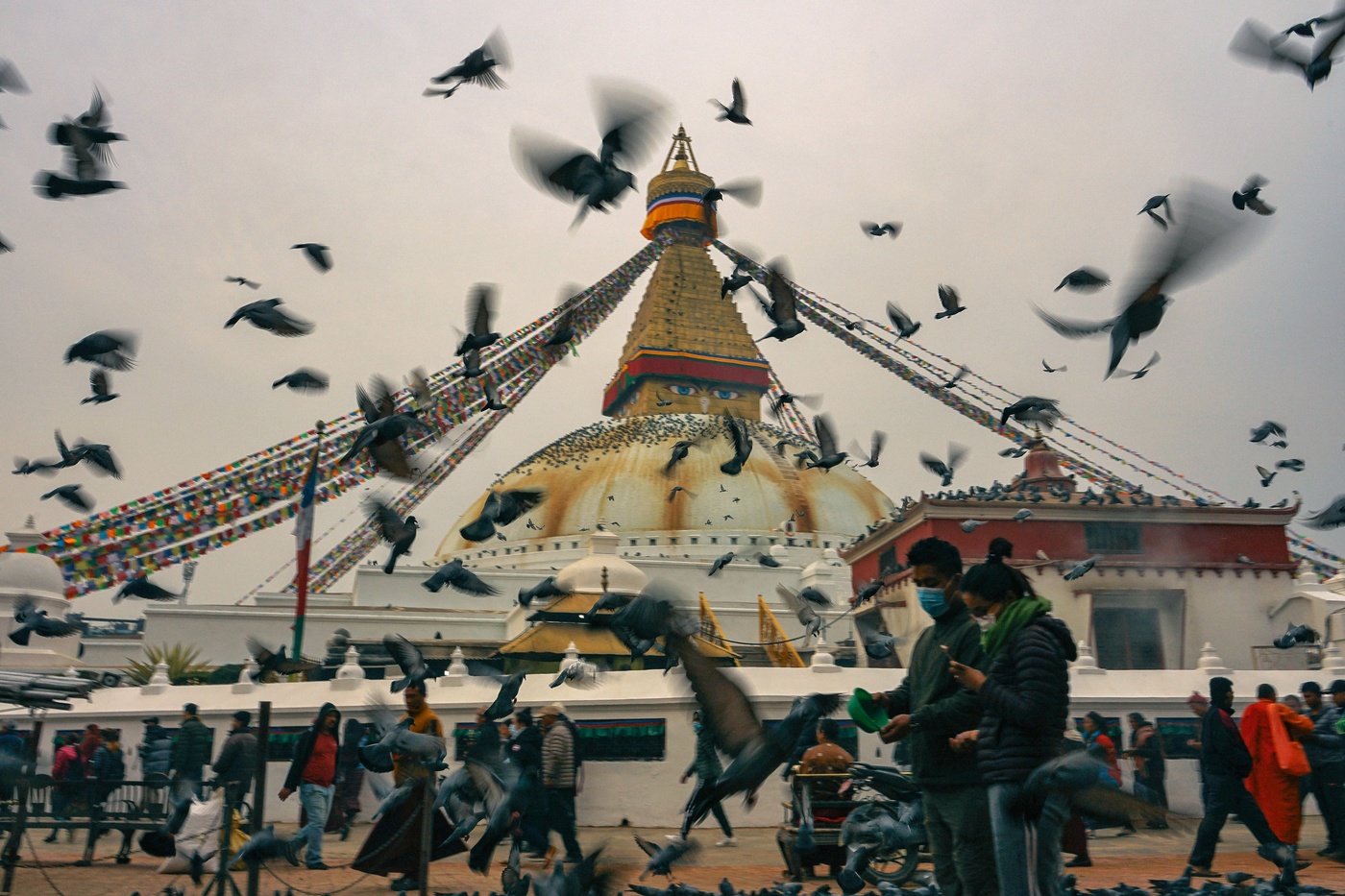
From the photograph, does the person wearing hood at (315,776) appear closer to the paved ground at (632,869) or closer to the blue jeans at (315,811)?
the blue jeans at (315,811)

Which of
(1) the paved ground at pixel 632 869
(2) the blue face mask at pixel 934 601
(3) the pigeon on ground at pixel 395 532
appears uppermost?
(3) the pigeon on ground at pixel 395 532

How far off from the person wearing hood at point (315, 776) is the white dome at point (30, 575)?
12.7 meters

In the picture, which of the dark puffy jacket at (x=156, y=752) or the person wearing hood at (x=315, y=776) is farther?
the dark puffy jacket at (x=156, y=752)

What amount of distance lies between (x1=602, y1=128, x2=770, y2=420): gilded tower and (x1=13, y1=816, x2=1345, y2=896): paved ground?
94.9ft

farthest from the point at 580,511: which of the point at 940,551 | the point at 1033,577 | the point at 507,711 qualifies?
the point at 940,551

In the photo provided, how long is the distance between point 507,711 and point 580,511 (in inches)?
834

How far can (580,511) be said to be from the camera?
99.9ft

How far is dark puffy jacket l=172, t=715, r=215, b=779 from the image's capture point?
33.2 ft

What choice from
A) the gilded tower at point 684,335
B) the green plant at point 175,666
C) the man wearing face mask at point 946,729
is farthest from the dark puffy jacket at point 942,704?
the gilded tower at point 684,335

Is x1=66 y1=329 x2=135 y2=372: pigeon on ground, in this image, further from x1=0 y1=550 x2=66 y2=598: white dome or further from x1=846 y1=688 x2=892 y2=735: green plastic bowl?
x1=0 y1=550 x2=66 y2=598: white dome

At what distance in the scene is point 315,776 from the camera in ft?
26.8

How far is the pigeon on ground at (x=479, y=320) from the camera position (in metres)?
8.66

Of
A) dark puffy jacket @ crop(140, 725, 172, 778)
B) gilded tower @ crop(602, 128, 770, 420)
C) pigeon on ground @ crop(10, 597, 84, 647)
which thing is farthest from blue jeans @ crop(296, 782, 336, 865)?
gilded tower @ crop(602, 128, 770, 420)

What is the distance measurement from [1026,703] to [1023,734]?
0.47ft
